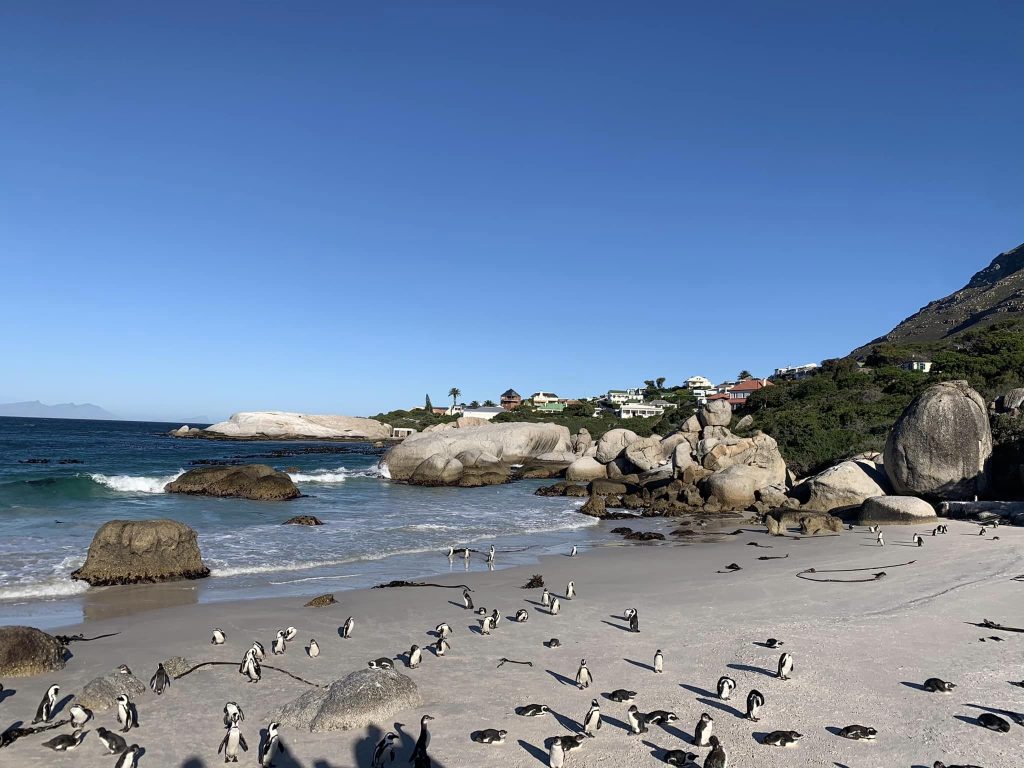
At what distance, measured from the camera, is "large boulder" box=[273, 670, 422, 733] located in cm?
820

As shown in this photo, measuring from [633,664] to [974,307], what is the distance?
14203 centimetres

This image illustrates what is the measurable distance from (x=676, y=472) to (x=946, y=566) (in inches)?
780

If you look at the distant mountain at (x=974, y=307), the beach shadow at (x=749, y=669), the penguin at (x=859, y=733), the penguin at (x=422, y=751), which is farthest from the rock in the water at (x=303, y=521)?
the distant mountain at (x=974, y=307)

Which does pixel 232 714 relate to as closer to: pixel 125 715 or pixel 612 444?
pixel 125 715

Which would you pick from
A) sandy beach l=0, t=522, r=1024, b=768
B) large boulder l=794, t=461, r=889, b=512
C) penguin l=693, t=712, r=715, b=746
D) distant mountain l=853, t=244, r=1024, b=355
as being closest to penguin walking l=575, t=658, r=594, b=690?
sandy beach l=0, t=522, r=1024, b=768

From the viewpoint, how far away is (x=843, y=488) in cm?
2789

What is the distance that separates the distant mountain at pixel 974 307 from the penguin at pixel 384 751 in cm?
11334

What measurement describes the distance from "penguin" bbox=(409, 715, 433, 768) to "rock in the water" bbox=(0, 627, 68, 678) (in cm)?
616

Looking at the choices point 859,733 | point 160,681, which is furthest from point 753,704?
point 160,681

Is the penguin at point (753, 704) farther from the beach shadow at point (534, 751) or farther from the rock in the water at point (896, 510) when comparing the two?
the rock in the water at point (896, 510)

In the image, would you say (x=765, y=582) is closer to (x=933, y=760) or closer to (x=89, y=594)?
(x=933, y=760)

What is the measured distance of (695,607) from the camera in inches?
545

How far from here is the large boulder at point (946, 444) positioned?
Answer: 2625cm

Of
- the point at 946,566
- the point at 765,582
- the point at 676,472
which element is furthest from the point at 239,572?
the point at 676,472
